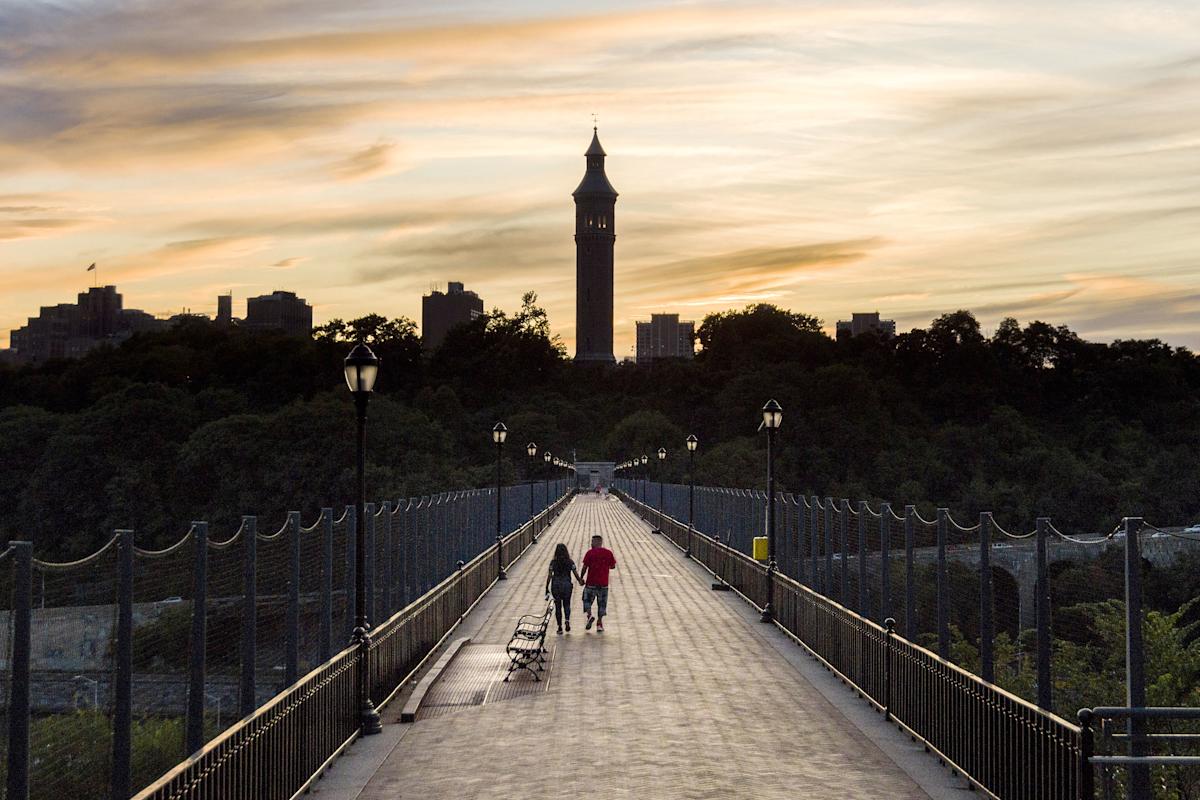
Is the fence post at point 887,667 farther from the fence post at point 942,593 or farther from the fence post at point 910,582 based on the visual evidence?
the fence post at point 942,593

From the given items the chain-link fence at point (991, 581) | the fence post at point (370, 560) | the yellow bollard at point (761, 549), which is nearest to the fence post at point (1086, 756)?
the chain-link fence at point (991, 581)

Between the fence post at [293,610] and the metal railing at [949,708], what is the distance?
635cm

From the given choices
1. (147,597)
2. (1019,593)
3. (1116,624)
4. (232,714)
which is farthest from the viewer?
(1116,624)

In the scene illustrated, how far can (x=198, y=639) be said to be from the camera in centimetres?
1094

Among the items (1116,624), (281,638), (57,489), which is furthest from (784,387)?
(281,638)

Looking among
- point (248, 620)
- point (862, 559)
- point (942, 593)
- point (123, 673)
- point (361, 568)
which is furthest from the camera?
point (862, 559)

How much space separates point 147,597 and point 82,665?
1.27 meters

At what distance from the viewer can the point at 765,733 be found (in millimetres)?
16078

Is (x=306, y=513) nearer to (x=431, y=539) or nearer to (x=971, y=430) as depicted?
(x=971, y=430)

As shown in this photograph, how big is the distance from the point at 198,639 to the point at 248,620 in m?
1.67

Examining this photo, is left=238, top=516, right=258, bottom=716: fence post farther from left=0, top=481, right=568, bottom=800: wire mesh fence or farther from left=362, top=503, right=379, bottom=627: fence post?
left=362, top=503, right=379, bottom=627: fence post

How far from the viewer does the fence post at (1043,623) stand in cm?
1191

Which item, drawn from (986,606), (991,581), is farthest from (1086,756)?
(991,581)

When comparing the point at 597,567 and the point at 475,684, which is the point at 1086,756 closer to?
the point at 475,684
